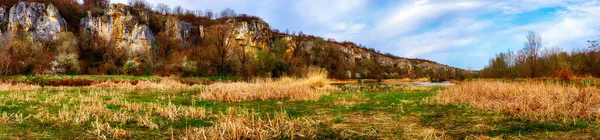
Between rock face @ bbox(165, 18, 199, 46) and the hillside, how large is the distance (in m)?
0.23

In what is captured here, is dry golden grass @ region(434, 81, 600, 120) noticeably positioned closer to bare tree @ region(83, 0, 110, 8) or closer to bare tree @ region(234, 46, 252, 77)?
bare tree @ region(234, 46, 252, 77)

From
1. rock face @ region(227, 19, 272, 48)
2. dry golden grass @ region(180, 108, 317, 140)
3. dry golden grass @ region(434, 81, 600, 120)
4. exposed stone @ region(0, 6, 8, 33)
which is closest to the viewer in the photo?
dry golden grass @ region(180, 108, 317, 140)

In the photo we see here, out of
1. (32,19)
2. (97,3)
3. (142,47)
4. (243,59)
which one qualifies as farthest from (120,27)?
(243,59)

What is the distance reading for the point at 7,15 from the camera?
6469 centimetres

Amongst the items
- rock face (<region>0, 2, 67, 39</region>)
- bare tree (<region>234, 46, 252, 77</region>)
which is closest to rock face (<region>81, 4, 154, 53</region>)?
rock face (<region>0, 2, 67, 39</region>)

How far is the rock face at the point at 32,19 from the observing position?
207 feet

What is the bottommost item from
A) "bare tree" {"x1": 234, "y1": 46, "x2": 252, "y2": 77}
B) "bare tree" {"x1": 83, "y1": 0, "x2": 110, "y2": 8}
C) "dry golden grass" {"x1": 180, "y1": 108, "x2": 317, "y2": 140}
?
"dry golden grass" {"x1": 180, "y1": 108, "x2": 317, "y2": 140}

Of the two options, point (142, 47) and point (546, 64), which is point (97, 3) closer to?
point (142, 47)

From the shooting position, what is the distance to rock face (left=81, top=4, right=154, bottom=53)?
6912cm

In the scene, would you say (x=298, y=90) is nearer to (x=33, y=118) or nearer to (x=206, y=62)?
(x=33, y=118)

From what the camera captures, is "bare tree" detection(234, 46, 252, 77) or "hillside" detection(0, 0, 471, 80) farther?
"bare tree" detection(234, 46, 252, 77)

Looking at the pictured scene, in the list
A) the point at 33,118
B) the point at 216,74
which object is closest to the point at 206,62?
the point at 216,74

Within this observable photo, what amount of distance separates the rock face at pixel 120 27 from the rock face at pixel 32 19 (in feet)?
18.3

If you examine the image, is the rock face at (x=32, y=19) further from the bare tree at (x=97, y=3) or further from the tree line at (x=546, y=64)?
the tree line at (x=546, y=64)
